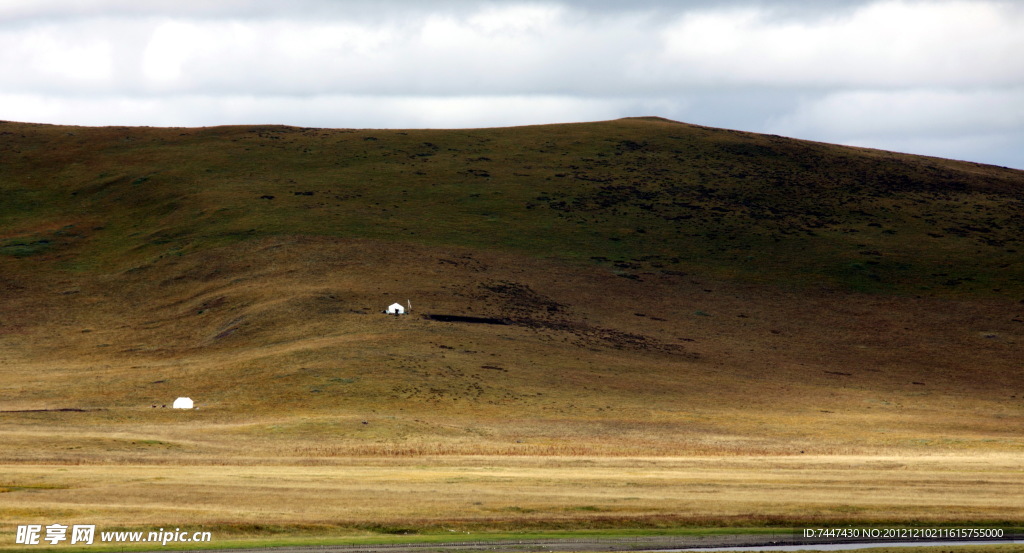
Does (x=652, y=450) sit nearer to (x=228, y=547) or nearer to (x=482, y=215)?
(x=228, y=547)

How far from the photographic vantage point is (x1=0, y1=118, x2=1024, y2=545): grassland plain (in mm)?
36156

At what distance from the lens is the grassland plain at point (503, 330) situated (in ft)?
119

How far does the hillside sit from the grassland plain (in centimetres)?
39

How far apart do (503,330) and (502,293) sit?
8712 millimetres

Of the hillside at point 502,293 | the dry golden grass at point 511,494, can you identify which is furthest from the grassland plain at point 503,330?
the hillside at point 502,293

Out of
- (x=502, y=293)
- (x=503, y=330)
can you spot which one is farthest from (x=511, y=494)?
(x=502, y=293)

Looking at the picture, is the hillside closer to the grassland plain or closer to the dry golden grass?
the grassland plain

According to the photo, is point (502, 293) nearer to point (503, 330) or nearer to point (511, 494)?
point (503, 330)

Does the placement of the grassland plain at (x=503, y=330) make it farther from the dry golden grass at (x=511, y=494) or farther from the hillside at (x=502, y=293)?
the hillside at (x=502, y=293)

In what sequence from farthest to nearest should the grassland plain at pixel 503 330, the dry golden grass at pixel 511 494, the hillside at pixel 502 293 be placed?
the hillside at pixel 502 293 < the grassland plain at pixel 503 330 < the dry golden grass at pixel 511 494

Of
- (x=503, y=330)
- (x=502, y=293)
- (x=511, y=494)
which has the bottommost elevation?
(x=503, y=330)

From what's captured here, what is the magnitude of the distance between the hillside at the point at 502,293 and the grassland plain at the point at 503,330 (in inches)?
15.3

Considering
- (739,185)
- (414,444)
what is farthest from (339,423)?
(739,185)

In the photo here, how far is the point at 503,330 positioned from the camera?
80.6 metres
